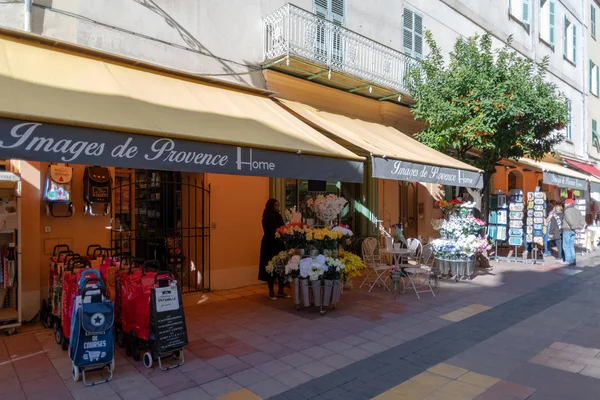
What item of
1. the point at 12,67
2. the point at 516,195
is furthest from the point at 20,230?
the point at 516,195

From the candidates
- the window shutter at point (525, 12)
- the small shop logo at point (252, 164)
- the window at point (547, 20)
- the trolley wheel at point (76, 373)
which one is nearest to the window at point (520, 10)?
the window shutter at point (525, 12)

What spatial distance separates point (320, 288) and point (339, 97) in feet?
17.4

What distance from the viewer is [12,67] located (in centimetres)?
461

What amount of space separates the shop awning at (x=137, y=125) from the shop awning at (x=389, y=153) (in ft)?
2.25

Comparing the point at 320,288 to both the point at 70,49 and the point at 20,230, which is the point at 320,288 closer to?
the point at 20,230

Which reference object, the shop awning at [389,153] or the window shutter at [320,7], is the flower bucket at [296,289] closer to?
the shop awning at [389,153]

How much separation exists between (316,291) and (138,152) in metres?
3.54

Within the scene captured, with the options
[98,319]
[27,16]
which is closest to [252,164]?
[98,319]

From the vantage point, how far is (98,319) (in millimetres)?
4051

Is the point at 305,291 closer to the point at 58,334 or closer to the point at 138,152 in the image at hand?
the point at 58,334

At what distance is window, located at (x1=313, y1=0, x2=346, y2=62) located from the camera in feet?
30.1

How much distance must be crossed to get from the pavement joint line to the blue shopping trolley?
1.75m

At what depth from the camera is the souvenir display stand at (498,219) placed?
1204 centimetres

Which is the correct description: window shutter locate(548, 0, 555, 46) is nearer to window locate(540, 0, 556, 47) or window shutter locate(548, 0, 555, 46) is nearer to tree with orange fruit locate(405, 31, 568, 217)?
window locate(540, 0, 556, 47)
